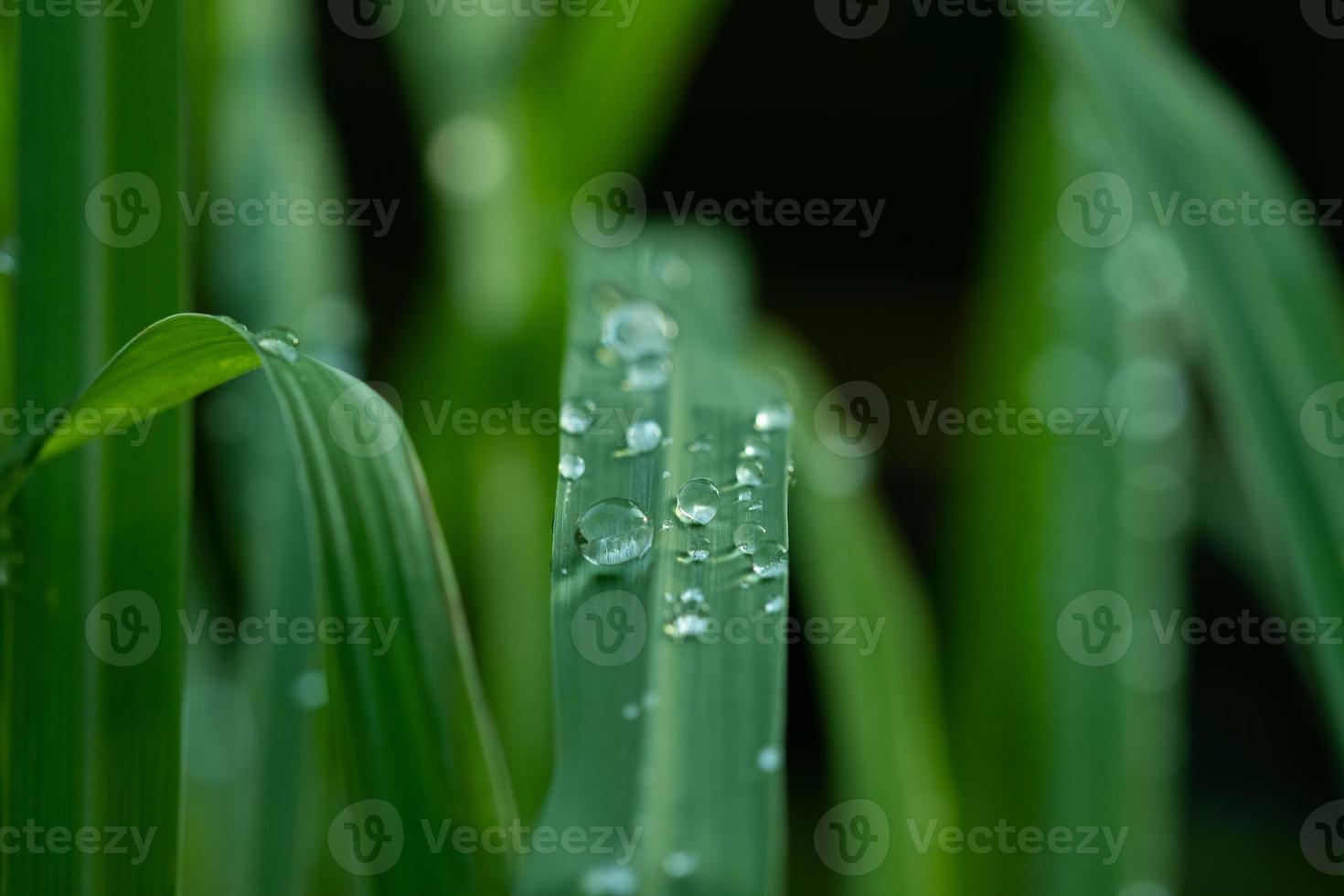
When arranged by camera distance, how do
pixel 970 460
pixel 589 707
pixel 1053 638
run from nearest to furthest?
pixel 589 707, pixel 1053 638, pixel 970 460

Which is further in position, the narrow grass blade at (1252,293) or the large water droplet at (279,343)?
the narrow grass blade at (1252,293)

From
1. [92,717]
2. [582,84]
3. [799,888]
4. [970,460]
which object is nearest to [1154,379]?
[970,460]

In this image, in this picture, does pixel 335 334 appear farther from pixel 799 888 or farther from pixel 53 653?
pixel 799 888

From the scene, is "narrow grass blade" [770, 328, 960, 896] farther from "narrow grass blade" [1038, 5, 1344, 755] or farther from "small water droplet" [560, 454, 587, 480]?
"small water droplet" [560, 454, 587, 480]

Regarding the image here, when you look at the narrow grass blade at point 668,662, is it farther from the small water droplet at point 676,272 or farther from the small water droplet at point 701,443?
the small water droplet at point 676,272

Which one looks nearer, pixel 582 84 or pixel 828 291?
pixel 582 84

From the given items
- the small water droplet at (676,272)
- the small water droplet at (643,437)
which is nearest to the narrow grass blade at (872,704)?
the small water droplet at (676,272)

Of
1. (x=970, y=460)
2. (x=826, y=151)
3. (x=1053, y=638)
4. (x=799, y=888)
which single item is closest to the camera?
(x=1053, y=638)
